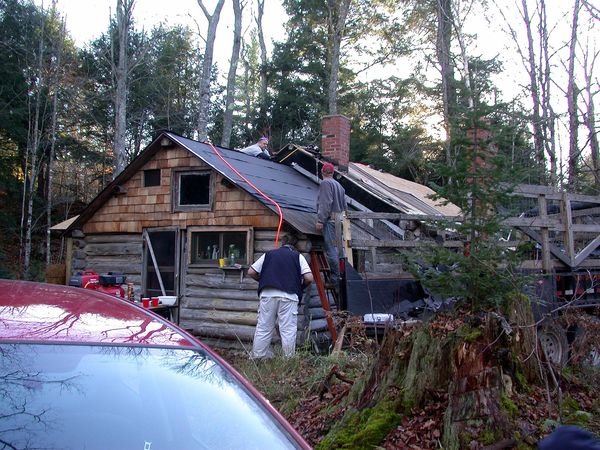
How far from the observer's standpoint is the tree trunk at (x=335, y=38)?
2767cm

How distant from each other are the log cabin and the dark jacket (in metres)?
1.36

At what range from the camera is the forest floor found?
4.33m

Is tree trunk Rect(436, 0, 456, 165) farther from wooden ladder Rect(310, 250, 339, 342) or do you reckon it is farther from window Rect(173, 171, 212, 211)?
wooden ladder Rect(310, 250, 339, 342)

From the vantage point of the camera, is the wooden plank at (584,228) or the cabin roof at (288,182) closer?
the wooden plank at (584,228)

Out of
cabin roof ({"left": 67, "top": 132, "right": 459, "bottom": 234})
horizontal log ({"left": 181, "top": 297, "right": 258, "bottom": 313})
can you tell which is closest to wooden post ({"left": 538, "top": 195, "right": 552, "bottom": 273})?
cabin roof ({"left": 67, "top": 132, "right": 459, "bottom": 234})

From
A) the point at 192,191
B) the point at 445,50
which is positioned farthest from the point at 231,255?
the point at 445,50

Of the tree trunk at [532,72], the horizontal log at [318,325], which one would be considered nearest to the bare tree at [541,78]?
the tree trunk at [532,72]

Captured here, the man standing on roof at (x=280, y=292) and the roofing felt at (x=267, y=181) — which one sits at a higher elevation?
the roofing felt at (x=267, y=181)

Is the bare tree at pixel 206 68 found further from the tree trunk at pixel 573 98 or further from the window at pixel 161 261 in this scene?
the tree trunk at pixel 573 98

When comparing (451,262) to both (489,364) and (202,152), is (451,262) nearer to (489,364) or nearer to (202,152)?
(489,364)

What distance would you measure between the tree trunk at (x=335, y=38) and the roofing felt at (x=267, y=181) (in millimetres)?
14092

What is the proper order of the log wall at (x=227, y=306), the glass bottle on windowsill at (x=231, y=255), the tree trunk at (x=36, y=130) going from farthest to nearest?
the tree trunk at (x=36, y=130) → the glass bottle on windowsill at (x=231, y=255) → the log wall at (x=227, y=306)

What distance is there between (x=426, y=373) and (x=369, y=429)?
0.66 metres

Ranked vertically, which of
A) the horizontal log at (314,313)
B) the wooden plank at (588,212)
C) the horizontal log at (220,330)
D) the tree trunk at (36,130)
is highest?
the tree trunk at (36,130)
